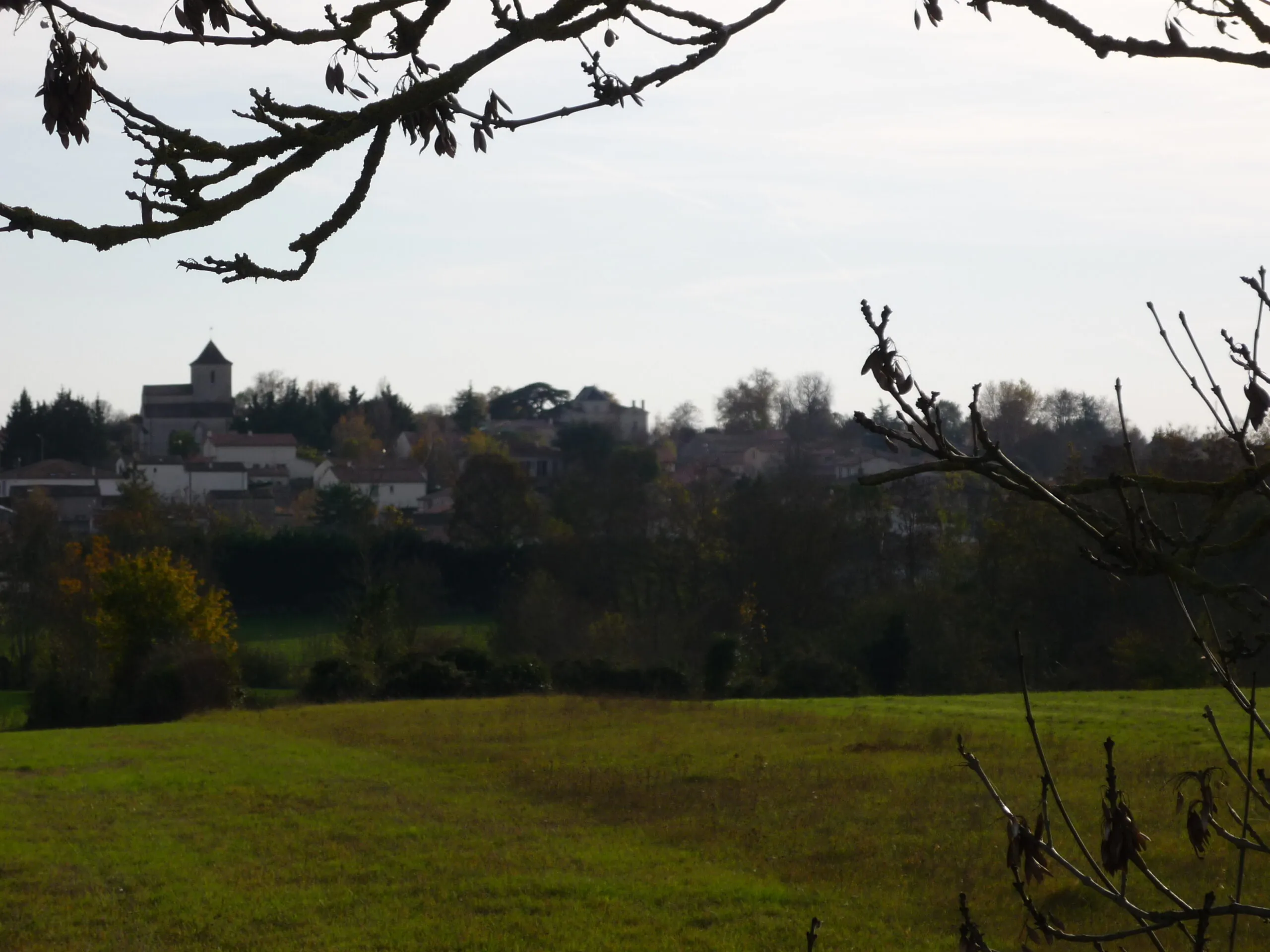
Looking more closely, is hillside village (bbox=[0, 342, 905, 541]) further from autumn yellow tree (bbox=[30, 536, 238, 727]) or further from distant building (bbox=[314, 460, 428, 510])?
autumn yellow tree (bbox=[30, 536, 238, 727])

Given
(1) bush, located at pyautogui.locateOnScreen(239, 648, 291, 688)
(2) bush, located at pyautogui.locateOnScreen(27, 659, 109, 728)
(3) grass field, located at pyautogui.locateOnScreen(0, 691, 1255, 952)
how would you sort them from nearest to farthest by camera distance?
(3) grass field, located at pyautogui.locateOnScreen(0, 691, 1255, 952) → (2) bush, located at pyautogui.locateOnScreen(27, 659, 109, 728) → (1) bush, located at pyautogui.locateOnScreen(239, 648, 291, 688)

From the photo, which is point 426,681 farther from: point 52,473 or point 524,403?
point 524,403

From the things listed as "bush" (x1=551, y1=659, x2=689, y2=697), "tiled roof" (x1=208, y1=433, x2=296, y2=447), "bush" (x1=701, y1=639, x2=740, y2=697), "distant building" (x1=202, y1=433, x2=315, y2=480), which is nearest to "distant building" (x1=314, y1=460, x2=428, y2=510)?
"distant building" (x1=202, y1=433, x2=315, y2=480)

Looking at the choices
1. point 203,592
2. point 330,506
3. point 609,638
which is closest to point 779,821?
point 609,638

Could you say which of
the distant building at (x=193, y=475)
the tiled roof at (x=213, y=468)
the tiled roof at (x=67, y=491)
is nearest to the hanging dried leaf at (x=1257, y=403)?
Result: the tiled roof at (x=67, y=491)

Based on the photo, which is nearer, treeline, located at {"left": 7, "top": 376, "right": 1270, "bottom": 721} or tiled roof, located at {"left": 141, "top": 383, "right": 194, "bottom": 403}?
treeline, located at {"left": 7, "top": 376, "right": 1270, "bottom": 721}

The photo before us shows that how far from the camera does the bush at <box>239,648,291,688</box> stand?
120 feet

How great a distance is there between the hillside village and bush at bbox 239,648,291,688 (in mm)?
16293

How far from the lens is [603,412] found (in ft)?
408

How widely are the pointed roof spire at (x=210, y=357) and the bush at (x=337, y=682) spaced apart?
8105 centimetres

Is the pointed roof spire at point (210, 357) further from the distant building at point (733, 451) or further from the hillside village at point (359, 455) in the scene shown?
the distant building at point (733, 451)

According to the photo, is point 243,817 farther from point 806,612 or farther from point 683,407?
point 683,407

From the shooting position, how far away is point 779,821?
13570mm

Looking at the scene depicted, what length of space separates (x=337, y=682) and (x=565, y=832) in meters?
19.9
